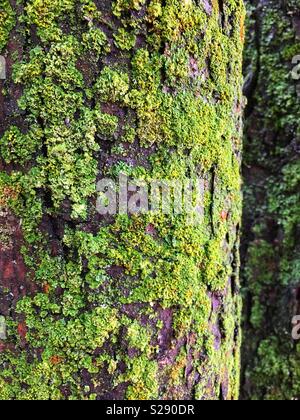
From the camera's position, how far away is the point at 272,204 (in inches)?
69.1

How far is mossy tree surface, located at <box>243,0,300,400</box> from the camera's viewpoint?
66.8 inches

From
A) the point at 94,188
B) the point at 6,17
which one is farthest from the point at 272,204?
the point at 6,17

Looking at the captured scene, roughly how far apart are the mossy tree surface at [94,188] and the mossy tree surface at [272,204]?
2.36 ft

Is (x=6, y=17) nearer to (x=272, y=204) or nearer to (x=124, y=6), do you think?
(x=124, y=6)

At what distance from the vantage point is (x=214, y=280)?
113 centimetres

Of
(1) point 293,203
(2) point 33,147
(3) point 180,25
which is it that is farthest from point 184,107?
(1) point 293,203

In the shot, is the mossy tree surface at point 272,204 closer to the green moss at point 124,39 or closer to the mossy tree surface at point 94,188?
the mossy tree surface at point 94,188

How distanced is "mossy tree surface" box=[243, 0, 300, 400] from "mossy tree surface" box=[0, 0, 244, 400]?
2.36ft

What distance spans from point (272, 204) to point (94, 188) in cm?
98

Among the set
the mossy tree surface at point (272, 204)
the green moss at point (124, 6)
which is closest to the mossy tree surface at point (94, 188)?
the green moss at point (124, 6)

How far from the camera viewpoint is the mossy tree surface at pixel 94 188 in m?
0.94

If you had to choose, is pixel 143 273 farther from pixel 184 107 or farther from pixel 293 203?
pixel 293 203

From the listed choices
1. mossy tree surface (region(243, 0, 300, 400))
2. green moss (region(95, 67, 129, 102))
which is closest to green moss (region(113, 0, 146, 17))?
green moss (region(95, 67, 129, 102))

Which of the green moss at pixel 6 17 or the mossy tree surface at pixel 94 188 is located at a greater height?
the green moss at pixel 6 17
